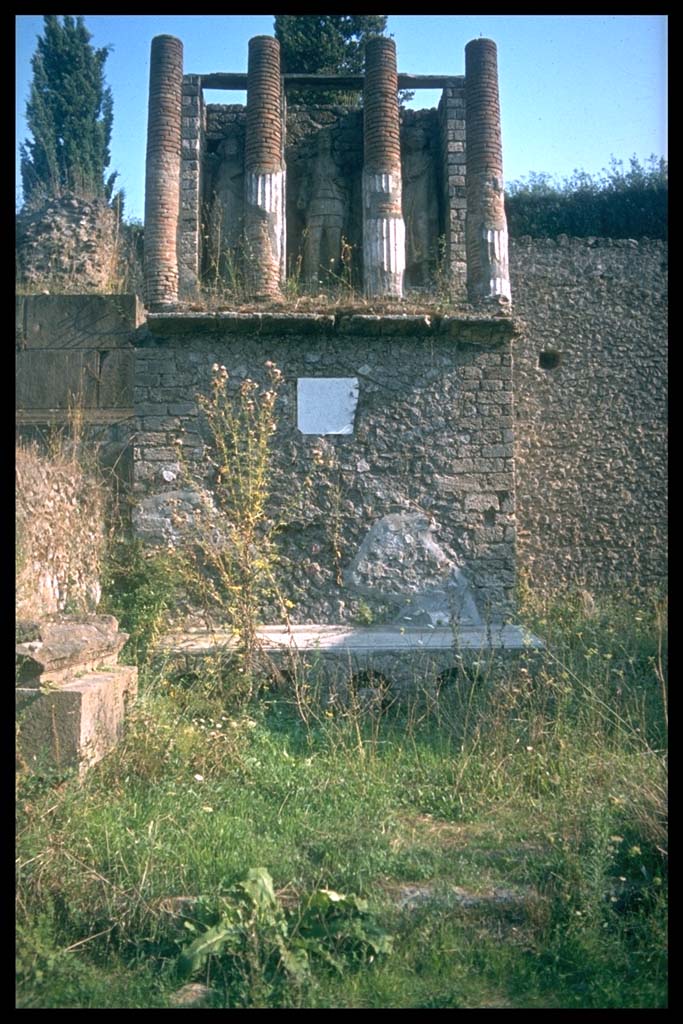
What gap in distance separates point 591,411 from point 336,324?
4894mm

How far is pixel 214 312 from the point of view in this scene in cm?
693

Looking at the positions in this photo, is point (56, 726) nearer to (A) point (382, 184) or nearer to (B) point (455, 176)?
(A) point (382, 184)

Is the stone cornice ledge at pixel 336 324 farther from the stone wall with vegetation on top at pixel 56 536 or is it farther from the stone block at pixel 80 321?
the stone block at pixel 80 321

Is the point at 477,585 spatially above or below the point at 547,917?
above

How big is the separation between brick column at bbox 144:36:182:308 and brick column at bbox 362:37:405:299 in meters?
1.78

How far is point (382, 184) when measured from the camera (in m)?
7.76

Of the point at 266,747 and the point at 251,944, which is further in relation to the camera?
the point at 266,747

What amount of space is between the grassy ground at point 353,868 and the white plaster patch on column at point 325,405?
2.92 m

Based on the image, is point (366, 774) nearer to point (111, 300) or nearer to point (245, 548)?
point (245, 548)

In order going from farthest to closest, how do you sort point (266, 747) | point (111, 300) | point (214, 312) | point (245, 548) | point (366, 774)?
point (111, 300)
point (214, 312)
point (245, 548)
point (266, 747)
point (366, 774)

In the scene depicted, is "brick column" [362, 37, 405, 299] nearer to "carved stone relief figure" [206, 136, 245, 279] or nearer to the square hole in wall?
"carved stone relief figure" [206, 136, 245, 279]
